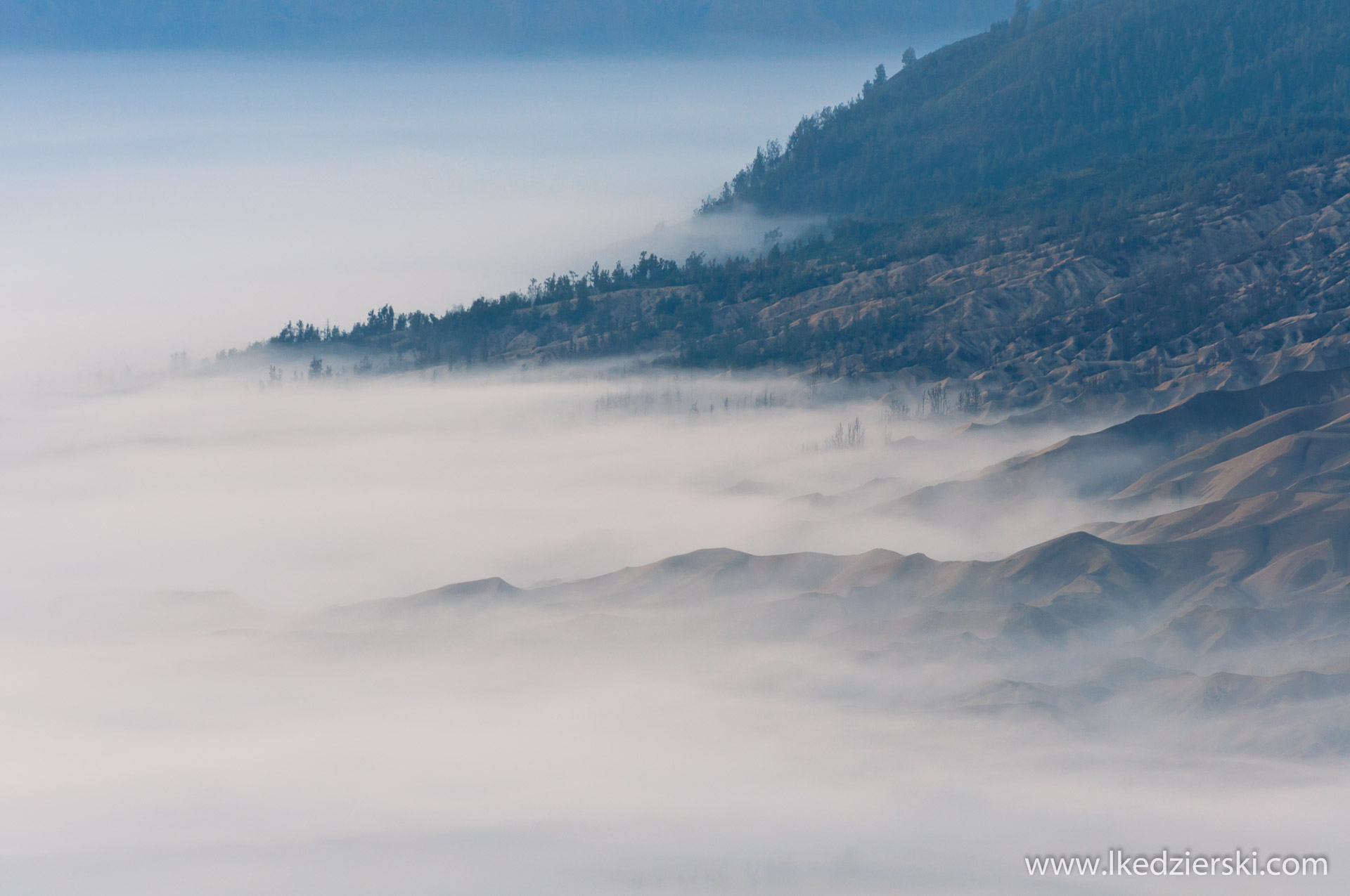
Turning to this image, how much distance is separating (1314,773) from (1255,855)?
11.7 metres

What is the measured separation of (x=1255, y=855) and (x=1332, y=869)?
7.49 metres

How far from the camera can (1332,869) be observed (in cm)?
18662

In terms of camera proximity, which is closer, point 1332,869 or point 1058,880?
point 1332,869

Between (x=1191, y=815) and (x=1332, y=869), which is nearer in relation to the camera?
(x=1332, y=869)

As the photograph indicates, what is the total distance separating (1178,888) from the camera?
191125 mm

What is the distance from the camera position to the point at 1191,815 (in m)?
200

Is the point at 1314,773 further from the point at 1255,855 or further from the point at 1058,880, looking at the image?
the point at 1058,880

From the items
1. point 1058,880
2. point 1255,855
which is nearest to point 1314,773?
point 1255,855

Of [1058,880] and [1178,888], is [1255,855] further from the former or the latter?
[1058,880]

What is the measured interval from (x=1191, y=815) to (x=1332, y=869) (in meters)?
16.9

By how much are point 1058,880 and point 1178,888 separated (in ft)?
42.8

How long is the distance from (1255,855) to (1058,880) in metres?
20.3

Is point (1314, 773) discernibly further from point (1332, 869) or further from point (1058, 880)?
point (1058, 880)

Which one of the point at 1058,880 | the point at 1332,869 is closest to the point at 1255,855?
the point at 1332,869
